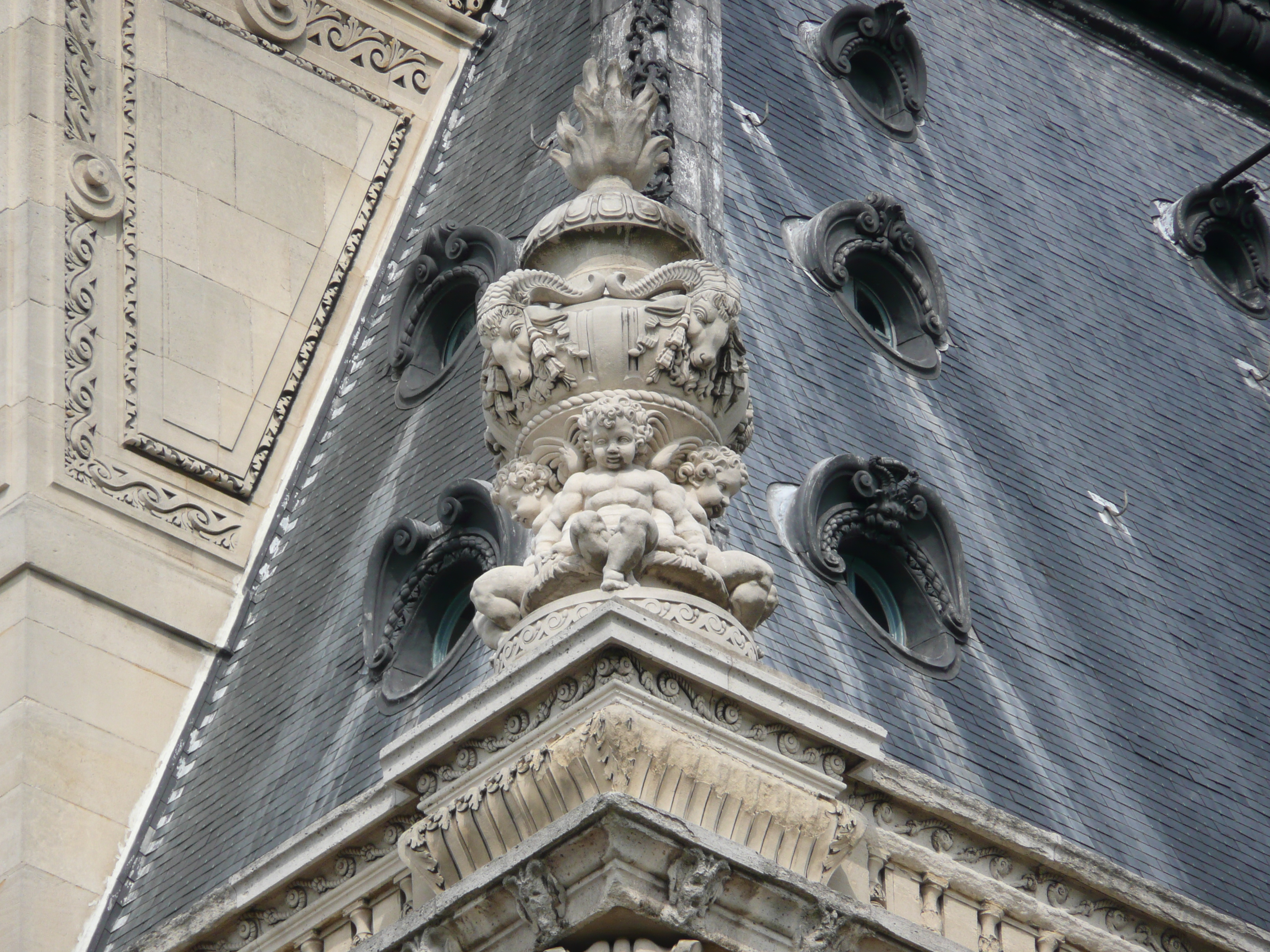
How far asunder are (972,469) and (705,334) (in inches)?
343

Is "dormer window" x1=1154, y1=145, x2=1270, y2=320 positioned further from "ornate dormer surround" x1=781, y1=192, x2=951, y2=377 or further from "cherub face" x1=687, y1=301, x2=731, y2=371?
"cherub face" x1=687, y1=301, x2=731, y2=371

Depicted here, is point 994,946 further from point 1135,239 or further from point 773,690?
point 1135,239

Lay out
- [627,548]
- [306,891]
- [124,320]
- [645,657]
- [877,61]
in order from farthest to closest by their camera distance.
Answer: [877,61] < [124,320] < [306,891] < [627,548] < [645,657]

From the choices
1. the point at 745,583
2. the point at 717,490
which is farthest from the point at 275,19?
the point at 745,583

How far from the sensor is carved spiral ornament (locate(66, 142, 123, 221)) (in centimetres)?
2831

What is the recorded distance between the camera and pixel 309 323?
2981 centimetres

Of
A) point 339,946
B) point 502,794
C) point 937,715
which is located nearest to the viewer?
point 502,794

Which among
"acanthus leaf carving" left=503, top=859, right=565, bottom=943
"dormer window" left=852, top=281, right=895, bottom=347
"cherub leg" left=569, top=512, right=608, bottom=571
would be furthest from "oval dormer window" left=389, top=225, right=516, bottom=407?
"acanthus leaf carving" left=503, top=859, right=565, bottom=943

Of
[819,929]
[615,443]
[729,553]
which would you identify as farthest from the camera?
[729,553]

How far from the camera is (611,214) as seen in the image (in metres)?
19.6

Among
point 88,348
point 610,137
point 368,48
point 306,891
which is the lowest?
point 306,891

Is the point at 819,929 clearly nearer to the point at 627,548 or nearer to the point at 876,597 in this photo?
the point at 627,548

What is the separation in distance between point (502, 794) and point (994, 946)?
14.9ft

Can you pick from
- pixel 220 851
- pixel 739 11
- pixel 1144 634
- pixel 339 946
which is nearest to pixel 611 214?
pixel 339 946
